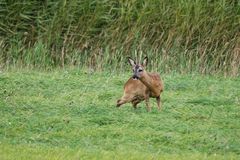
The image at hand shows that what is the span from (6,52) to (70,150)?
23.2ft

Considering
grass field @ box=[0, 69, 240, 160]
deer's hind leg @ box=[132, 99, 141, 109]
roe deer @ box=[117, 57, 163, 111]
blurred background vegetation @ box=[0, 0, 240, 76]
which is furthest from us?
blurred background vegetation @ box=[0, 0, 240, 76]

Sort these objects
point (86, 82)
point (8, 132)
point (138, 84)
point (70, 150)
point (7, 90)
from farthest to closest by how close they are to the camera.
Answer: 1. point (86, 82)
2. point (7, 90)
3. point (138, 84)
4. point (8, 132)
5. point (70, 150)

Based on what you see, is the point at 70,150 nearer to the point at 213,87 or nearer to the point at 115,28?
the point at 213,87

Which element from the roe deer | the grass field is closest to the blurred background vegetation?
the grass field

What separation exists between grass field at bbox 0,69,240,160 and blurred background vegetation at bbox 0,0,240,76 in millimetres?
2150

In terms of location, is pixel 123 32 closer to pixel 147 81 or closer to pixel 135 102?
pixel 135 102

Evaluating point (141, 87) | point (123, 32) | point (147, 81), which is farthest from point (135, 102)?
point (123, 32)

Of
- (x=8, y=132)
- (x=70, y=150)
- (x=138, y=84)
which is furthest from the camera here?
(x=138, y=84)

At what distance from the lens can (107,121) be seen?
30.0 feet

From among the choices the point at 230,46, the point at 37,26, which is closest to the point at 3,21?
the point at 37,26

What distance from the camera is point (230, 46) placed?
1512cm

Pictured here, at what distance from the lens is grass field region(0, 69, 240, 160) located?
7.89 m

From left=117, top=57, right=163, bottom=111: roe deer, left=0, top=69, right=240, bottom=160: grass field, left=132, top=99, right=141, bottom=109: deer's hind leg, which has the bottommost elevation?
left=0, top=69, right=240, bottom=160: grass field

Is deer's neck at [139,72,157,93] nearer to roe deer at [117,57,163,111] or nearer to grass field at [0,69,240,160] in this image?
roe deer at [117,57,163,111]
